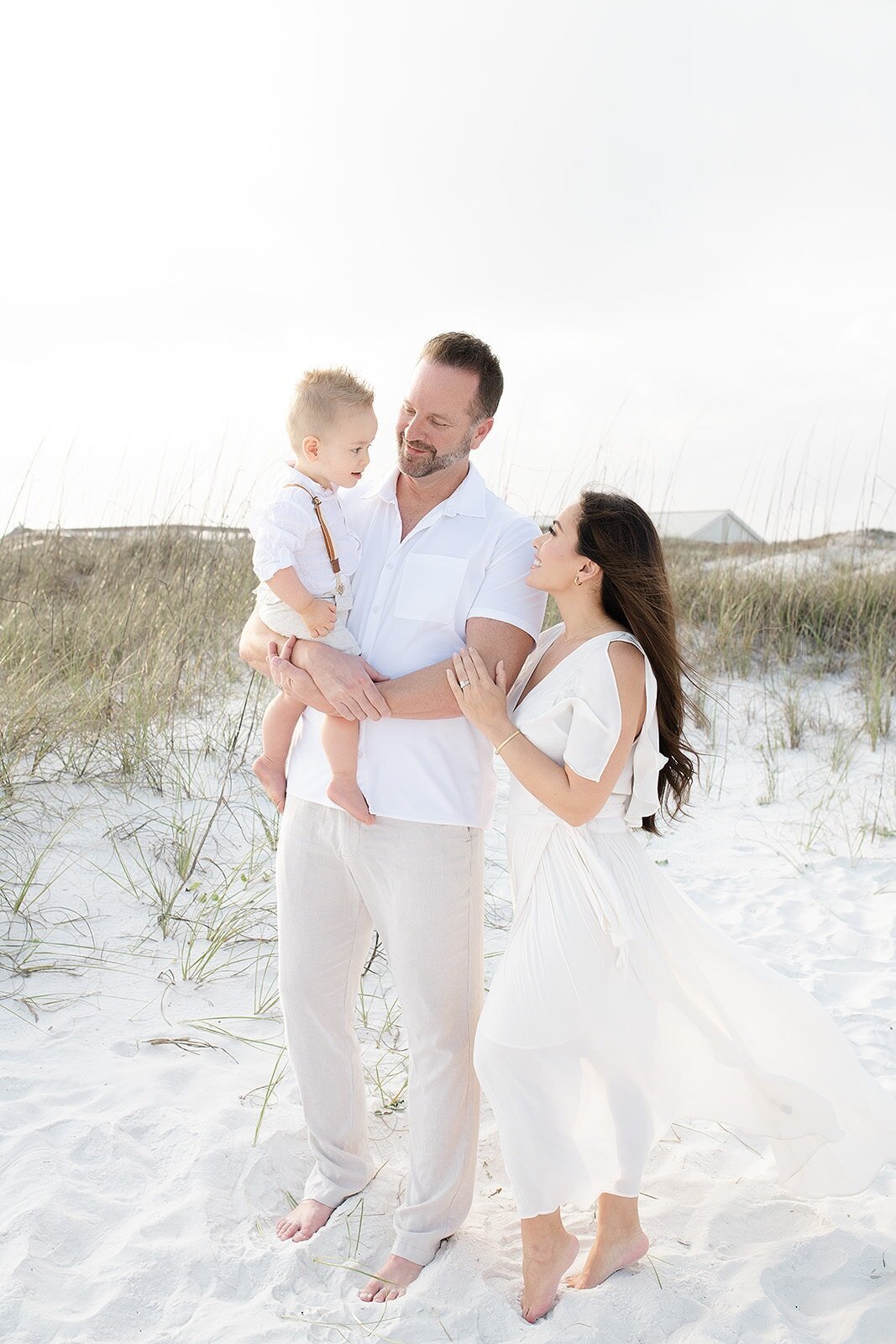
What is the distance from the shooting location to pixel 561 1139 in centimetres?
217

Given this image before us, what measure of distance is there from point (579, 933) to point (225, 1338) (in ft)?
3.64

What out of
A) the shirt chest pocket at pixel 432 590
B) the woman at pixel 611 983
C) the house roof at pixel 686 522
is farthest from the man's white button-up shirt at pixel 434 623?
the house roof at pixel 686 522

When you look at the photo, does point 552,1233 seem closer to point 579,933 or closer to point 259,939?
point 579,933

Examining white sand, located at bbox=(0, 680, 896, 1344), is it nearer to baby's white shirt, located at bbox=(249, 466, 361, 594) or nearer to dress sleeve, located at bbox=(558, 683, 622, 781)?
dress sleeve, located at bbox=(558, 683, 622, 781)

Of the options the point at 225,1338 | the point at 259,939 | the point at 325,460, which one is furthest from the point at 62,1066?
the point at 325,460

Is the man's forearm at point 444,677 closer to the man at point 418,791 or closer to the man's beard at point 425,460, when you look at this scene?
the man at point 418,791

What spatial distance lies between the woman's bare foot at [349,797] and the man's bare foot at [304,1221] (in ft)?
3.33

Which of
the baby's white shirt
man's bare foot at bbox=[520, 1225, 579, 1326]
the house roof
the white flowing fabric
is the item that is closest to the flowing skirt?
the white flowing fabric

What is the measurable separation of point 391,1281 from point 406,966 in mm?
691

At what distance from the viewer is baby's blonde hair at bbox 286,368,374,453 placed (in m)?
2.43

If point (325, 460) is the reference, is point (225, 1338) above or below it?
below

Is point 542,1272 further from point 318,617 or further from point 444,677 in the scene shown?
point 318,617

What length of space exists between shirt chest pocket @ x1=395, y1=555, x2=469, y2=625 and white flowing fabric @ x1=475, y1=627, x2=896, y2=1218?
0.27 m

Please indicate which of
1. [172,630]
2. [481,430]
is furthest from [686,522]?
[481,430]
